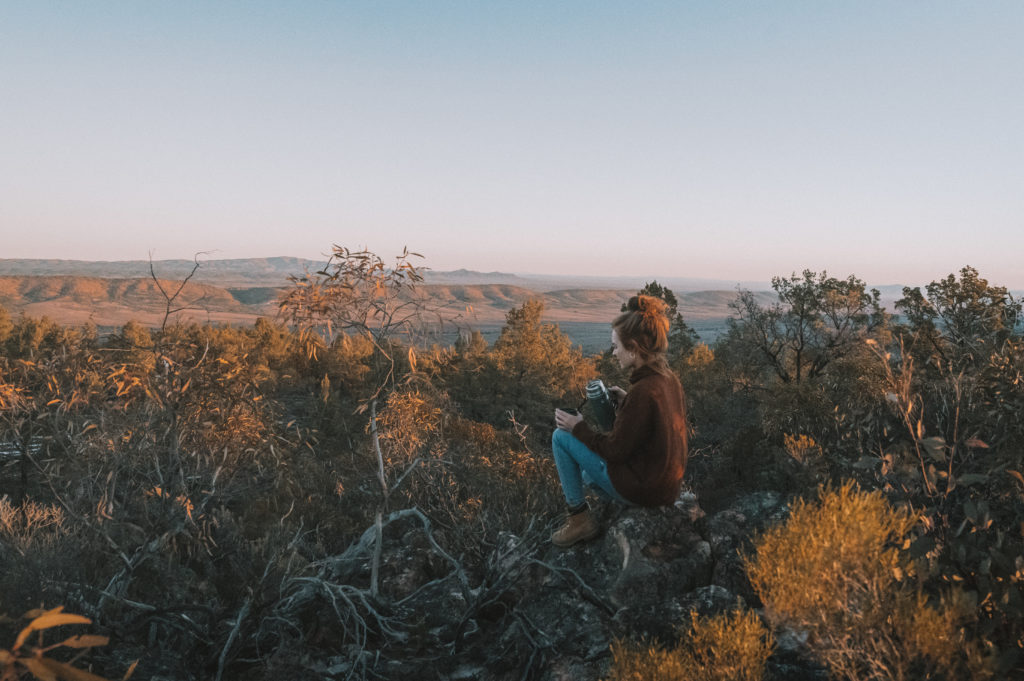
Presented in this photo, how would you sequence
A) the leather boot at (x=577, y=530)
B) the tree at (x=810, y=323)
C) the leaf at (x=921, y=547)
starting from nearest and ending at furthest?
the leaf at (x=921, y=547), the leather boot at (x=577, y=530), the tree at (x=810, y=323)

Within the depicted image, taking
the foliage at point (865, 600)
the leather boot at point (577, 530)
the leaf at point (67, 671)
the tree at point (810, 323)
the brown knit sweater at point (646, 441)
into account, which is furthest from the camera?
the tree at point (810, 323)

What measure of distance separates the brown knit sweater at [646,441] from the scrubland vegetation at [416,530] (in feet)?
2.12

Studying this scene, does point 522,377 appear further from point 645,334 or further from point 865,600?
point 865,600

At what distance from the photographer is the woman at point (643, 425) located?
3.29 meters

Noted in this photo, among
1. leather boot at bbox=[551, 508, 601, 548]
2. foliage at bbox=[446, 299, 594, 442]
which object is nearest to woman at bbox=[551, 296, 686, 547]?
leather boot at bbox=[551, 508, 601, 548]

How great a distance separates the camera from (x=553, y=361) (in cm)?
1998

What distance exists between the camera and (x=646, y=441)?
132 inches

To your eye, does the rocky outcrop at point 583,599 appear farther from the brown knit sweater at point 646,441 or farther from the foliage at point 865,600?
the brown knit sweater at point 646,441

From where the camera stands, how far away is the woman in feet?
10.8

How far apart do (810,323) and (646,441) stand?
16.7 meters

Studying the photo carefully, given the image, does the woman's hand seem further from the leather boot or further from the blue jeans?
the leather boot

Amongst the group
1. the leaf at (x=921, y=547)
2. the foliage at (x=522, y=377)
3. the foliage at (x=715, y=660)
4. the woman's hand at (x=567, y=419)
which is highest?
the woman's hand at (x=567, y=419)

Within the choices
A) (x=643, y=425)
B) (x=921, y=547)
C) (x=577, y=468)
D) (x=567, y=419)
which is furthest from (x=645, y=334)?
(x=921, y=547)

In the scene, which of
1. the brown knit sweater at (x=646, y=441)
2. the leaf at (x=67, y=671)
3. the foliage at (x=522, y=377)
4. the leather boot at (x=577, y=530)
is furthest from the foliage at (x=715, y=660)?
the foliage at (x=522, y=377)
